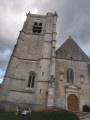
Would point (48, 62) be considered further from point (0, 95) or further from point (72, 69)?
point (0, 95)

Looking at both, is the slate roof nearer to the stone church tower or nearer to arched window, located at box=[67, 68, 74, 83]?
the stone church tower

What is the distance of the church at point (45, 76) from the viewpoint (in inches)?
545

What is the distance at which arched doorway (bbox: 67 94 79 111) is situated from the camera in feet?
45.1

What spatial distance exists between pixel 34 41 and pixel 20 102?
444 inches

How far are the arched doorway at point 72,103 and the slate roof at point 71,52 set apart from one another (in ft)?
20.7

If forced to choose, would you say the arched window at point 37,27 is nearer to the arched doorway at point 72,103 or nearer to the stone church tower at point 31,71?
the stone church tower at point 31,71

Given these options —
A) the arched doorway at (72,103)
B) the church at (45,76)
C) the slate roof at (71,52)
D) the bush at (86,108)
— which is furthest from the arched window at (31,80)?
the bush at (86,108)

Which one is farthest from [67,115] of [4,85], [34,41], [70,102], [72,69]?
[34,41]

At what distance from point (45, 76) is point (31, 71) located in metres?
2.68

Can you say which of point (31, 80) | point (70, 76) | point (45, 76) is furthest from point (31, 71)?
point (70, 76)

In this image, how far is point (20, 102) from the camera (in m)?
14.1

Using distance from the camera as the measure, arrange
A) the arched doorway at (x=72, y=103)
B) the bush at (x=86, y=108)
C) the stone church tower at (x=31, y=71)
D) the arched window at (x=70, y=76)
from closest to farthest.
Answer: the bush at (x=86, y=108)
the arched doorway at (x=72, y=103)
the stone church tower at (x=31, y=71)
the arched window at (x=70, y=76)

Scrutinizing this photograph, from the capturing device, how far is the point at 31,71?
16719 millimetres

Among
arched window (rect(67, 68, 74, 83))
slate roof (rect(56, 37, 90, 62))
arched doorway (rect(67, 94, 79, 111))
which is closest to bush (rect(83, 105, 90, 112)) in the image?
arched doorway (rect(67, 94, 79, 111))
